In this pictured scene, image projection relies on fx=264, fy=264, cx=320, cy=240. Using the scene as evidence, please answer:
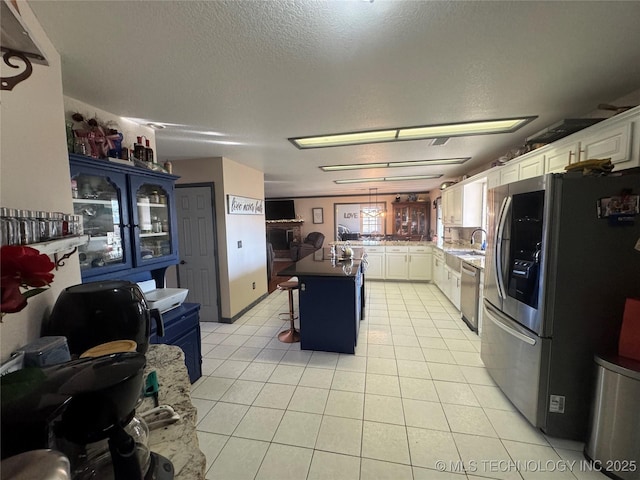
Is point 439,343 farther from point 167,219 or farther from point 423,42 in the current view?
point 167,219

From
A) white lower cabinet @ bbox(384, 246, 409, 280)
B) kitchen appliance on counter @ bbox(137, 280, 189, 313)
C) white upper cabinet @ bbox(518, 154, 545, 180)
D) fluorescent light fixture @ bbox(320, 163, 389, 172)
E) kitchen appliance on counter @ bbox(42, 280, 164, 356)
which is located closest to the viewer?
kitchen appliance on counter @ bbox(42, 280, 164, 356)

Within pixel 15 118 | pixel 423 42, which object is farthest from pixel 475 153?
pixel 15 118

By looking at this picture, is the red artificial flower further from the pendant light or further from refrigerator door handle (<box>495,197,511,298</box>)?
the pendant light

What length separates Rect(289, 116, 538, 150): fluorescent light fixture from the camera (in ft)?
8.17

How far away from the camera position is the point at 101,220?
1.85m

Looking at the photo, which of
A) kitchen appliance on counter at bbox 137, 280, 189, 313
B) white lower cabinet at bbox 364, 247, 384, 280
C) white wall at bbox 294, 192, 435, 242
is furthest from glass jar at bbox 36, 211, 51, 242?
white wall at bbox 294, 192, 435, 242

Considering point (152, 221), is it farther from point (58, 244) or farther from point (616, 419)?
point (616, 419)

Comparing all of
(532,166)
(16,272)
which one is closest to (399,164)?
(532,166)

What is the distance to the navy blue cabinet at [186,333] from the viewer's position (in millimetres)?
2076

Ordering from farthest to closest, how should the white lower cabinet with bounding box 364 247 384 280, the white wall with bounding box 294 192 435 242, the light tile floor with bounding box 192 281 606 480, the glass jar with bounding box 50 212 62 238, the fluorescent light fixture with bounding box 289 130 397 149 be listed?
the white wall with bounding box 294 192 435 242, the white lower cabinet with bounding box 364 247 384 280, the fluorescent light fixture with bounding box 289 130 397 149, the light tile floor with bounding box 192 281 606 480, the glass jar with bounding box 50 212 62 238

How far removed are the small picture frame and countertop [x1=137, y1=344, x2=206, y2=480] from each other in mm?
7992

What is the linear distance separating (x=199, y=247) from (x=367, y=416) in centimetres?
298

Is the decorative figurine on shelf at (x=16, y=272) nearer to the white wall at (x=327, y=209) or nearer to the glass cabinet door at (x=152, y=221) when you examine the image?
the glass cabinet door at (x=152, y=221)

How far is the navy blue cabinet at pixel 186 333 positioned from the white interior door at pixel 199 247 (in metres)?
1.40
